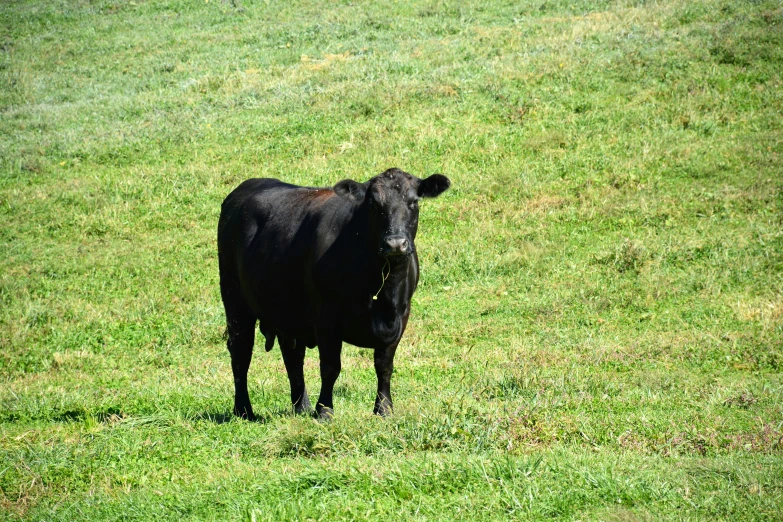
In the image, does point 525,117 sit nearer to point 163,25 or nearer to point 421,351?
point 421,351

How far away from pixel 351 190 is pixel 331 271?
862mm

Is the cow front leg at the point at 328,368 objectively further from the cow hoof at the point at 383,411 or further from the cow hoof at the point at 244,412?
the cow hoof at the point at 244,412

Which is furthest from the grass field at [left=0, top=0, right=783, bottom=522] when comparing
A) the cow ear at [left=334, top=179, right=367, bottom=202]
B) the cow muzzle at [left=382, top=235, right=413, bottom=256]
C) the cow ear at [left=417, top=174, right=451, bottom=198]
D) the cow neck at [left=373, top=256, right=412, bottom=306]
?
the cow ear at [left=334, top=179, right=367, bottom=202]

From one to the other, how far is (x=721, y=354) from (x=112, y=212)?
14.4 meters

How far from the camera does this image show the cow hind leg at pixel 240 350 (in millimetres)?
9727

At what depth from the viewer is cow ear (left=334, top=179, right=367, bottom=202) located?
8.77 metres

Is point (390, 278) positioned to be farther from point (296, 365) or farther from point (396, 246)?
point (296, 365)

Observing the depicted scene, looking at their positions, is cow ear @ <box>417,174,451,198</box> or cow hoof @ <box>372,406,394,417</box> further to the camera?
cow ear @ <box>417,174,451,198</box>

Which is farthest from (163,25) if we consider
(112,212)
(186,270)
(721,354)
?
(721,354)

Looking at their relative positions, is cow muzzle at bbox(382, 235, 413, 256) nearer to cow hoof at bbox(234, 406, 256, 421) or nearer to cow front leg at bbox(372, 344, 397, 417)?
cow front leg at bbox(372, 344, 397, 417)

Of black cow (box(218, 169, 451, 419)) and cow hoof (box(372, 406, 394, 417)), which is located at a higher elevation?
black cow (box(218, 169, 451, 419))

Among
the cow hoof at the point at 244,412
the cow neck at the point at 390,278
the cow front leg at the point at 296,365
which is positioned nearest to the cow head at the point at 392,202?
the cow neck at the point at 390,278

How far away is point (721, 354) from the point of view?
1061 cm

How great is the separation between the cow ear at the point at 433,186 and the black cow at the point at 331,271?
0.01 m
